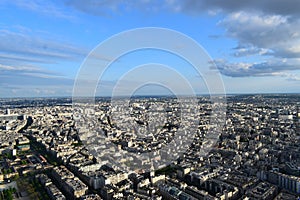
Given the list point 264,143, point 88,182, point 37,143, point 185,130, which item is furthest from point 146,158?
point 37,143

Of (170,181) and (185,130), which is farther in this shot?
(185,130)

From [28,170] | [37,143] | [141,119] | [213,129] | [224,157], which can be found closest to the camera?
[28,170]

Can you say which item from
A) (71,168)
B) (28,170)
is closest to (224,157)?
(71,168)

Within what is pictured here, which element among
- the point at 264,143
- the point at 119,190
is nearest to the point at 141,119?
the point at 264,143

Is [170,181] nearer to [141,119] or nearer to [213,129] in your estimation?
[213,129]

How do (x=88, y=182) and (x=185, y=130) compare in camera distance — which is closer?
(x=88, y=182)

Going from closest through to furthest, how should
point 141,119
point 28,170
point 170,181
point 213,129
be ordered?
1. point 170,181
2. point 28,170
3. point 213,129
4. point 141,119

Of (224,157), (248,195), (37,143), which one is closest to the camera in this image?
(248,195)

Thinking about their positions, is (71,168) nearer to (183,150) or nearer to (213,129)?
(183,150)
